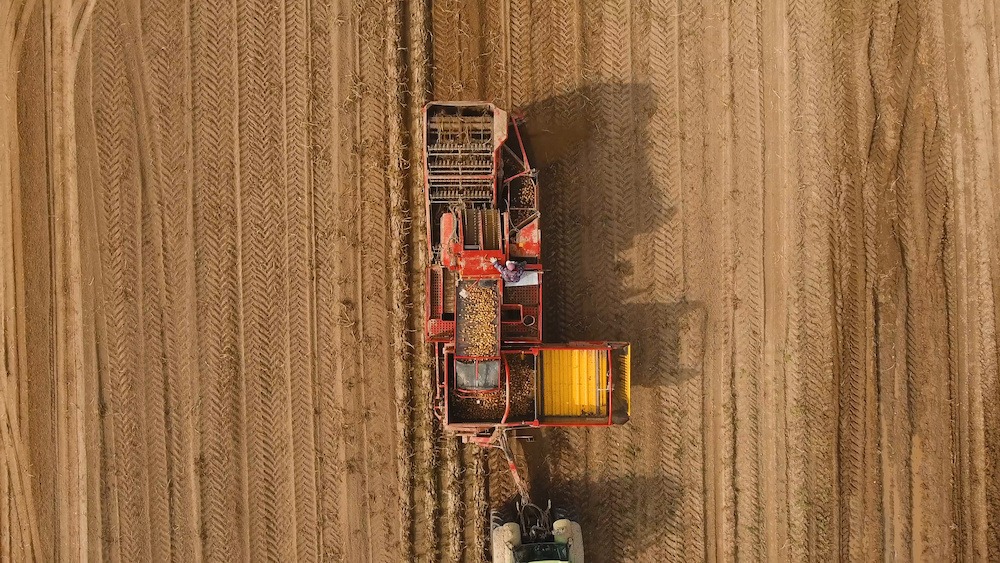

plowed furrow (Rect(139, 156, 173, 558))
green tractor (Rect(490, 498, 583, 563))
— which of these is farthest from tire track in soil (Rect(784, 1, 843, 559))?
Answer: plowed furrow (Rect(139, 156, 173, 558))

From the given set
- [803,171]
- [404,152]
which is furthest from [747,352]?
[404,152]

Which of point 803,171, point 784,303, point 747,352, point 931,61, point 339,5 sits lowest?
point 747,352

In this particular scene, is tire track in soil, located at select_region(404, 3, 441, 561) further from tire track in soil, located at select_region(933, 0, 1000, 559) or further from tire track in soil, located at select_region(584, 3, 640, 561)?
tire track in soil, located at select_region(933, 0, 1000, 559)

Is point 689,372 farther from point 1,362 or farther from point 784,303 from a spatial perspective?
point 1,362

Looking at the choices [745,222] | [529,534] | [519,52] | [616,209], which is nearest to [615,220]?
[616,209]

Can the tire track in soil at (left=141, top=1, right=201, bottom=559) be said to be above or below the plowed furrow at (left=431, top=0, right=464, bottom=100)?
below

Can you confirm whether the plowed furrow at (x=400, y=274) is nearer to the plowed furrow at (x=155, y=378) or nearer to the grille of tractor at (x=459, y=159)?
the grille of tractor at (x=459, y=159)
